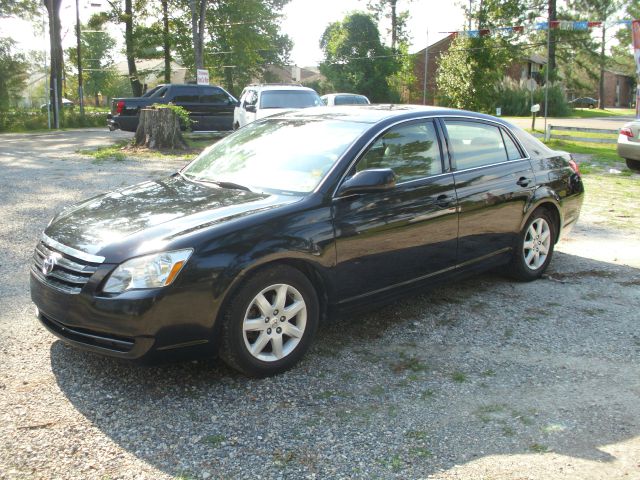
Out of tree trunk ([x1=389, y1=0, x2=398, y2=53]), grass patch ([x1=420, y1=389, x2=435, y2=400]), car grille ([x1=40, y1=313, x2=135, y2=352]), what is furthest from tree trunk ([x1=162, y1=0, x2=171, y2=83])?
grass patch ([x1=420, y1=389, x2=435, y2=400])

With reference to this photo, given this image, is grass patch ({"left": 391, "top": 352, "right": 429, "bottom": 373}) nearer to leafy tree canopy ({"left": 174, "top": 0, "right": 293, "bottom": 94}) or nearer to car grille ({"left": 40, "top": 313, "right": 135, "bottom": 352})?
car grille ({"left": 40, "top": 313, "right": 135, "bottom": 352})

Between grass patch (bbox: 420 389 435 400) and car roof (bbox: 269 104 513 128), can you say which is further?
car roof (bbox: 269 104 513 128)

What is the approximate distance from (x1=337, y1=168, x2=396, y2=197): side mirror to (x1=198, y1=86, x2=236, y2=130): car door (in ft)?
61.2

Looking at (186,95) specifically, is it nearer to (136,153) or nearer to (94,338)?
(136,153)

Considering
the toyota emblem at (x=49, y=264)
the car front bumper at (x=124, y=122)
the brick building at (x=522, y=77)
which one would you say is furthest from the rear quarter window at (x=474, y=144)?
the brick building at (x=522, y=77)

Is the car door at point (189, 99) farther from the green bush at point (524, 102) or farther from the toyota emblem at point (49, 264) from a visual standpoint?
the green bush at point (524, 102)

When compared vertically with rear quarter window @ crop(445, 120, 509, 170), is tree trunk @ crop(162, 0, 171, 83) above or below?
above

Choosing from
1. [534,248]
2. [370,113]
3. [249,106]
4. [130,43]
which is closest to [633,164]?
[249,106]

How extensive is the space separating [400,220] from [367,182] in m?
0.49

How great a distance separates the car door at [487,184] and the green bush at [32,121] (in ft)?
91.4

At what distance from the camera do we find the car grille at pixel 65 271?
350 centimetres

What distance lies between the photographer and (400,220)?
445cm

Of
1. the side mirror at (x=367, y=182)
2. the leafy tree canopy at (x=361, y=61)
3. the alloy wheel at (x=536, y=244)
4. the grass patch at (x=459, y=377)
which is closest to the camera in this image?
the grass patch at (x=459, y=377)

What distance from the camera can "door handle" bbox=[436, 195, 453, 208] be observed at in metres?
4.75
